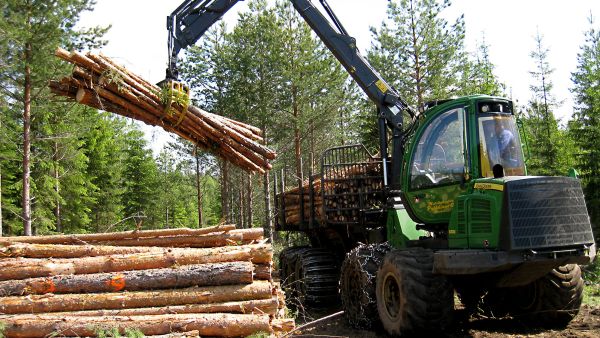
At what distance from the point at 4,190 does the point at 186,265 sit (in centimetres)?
1785

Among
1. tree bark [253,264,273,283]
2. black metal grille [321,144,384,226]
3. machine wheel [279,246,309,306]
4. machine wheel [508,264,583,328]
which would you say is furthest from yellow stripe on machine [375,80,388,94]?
tree bark [253,264,273,283]

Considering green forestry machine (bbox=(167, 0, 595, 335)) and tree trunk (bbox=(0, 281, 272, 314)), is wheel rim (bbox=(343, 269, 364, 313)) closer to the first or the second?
green forestry machine (bbox=(167, 0, 595, 335))

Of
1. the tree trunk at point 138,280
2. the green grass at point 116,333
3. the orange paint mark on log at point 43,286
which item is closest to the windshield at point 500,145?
the tree trunk at point 138,280

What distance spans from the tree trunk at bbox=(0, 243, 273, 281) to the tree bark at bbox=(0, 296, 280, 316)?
1.85ft

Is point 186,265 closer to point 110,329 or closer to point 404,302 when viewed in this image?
point 110,329

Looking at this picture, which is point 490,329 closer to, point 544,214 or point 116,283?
point 544,214

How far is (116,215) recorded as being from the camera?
32594 mm

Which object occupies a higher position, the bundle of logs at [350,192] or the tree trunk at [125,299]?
the bundle of logs at [350,192]

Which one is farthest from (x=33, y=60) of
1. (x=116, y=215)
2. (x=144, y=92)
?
(x=116, y=215)

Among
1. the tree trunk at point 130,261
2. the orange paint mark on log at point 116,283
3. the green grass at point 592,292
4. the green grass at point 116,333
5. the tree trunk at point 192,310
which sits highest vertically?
the tree trunk at point 130,261

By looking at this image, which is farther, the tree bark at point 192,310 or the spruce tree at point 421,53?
the spruce tree at point 421,53

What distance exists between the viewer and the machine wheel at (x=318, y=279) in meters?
10.3

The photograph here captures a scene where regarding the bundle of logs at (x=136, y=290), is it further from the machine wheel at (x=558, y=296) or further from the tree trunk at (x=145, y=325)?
the machine wheel at (x=558, y=296)

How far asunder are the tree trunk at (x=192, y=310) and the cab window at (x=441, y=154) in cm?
262
